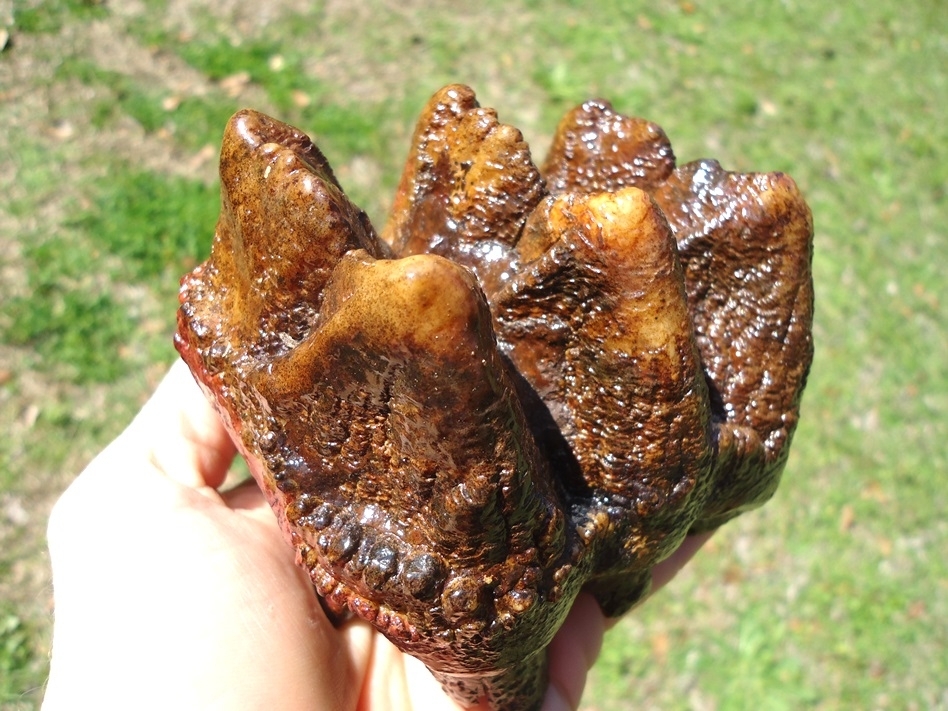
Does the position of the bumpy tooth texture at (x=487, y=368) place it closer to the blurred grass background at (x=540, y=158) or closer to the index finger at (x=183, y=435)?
the index finger at (x=183, y=435)

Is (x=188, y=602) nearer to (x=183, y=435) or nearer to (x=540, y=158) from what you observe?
(x=183, y=435)

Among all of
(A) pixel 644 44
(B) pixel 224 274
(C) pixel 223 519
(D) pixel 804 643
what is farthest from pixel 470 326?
(A) pixel 644 44

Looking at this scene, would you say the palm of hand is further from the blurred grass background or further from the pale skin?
the blurred grass background

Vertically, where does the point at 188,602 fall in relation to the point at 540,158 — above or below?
above

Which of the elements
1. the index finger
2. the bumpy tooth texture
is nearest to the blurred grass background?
the index finger

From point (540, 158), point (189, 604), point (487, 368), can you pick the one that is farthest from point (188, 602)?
point (540, 158)

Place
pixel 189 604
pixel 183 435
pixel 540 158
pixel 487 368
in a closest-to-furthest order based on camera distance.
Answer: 1. pixel 487 368
2. pixel 189 604
3. pixel 183 435
4. pixel 540 158

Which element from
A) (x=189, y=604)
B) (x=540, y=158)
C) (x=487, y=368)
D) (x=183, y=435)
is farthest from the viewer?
(x=540, y=158)

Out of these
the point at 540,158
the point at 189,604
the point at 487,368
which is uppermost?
the point at 487,368
